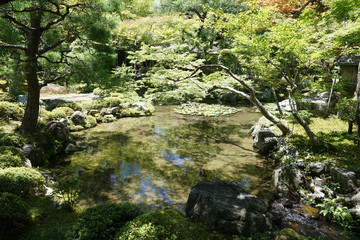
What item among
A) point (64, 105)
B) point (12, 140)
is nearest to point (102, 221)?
point (12, 140)

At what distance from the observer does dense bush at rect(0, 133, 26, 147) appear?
6.84 meters

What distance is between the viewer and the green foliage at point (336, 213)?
4730 millimetres

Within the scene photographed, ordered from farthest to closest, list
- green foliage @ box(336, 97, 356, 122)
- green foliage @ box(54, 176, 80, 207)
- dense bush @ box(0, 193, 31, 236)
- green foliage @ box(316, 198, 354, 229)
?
green foliage @ box(336, 97, 356, 122)
green foliage @ box(316, 198, 354, 229)
green foliage @ box(54, 176, 80, 207)
dense bush @ box(0, 193, 31, 236)

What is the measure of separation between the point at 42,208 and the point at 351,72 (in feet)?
40.9

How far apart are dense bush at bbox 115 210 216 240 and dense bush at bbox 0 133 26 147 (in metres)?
5.73

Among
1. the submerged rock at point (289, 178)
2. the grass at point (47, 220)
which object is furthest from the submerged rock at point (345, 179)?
the grass at point (47, 220)

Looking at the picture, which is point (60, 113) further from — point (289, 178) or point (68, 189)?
point (289, 178)

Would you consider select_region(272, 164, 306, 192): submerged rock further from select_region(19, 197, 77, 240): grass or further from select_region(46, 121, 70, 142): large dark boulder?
select_region(46, 121, 70, 142): large dark boulder

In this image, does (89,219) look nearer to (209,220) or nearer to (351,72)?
(209,220)

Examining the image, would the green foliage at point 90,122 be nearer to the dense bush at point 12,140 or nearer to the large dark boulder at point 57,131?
the large dark boulder at point 57,131

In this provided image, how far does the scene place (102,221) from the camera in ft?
11.7

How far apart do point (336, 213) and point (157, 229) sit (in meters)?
4.09

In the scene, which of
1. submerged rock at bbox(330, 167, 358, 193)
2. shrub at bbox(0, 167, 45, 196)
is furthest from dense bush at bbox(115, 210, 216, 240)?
submerged rock at bbox(330, 167, 358, 193)

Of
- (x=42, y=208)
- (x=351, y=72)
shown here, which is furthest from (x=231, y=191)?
(x=351, y=72)
